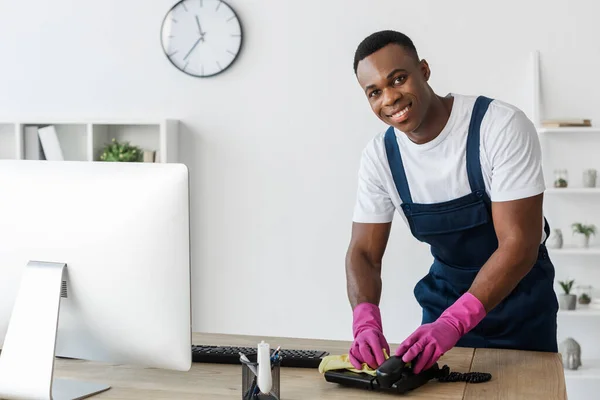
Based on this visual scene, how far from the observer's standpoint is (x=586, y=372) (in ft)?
11.3

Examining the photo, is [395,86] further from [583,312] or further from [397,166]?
[583,312]

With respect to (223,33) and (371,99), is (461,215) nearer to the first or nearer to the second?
(371,99)

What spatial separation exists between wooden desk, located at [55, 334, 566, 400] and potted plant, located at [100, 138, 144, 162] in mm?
2108

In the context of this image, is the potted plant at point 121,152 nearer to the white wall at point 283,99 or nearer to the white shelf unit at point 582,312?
the white wall at point 283,99

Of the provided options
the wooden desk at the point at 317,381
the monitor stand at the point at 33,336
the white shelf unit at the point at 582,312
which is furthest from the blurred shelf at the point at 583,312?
the monitor stand at the point at 33,336

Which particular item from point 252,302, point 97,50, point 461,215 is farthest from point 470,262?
point 97,50

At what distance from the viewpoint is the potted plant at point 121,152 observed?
3939 mm

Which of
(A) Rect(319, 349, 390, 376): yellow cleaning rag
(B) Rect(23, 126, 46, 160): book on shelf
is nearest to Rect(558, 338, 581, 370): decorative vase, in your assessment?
(A) Rect(319, 349, 390, 376): yellow cleaning rag

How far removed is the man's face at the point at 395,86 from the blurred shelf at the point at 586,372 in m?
1.83

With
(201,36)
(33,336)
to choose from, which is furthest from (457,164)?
(201,36)

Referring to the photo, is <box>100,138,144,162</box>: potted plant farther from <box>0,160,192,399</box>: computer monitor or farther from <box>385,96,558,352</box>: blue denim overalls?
<box>0,160,192,399</box>: computer monitor

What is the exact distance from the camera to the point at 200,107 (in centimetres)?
402

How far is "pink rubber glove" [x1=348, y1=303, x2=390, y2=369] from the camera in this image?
5.71ft

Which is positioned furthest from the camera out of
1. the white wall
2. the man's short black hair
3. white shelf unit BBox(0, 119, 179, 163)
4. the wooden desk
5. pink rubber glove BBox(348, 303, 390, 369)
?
white shelf unit BBox(0, 119, 179, 163)
